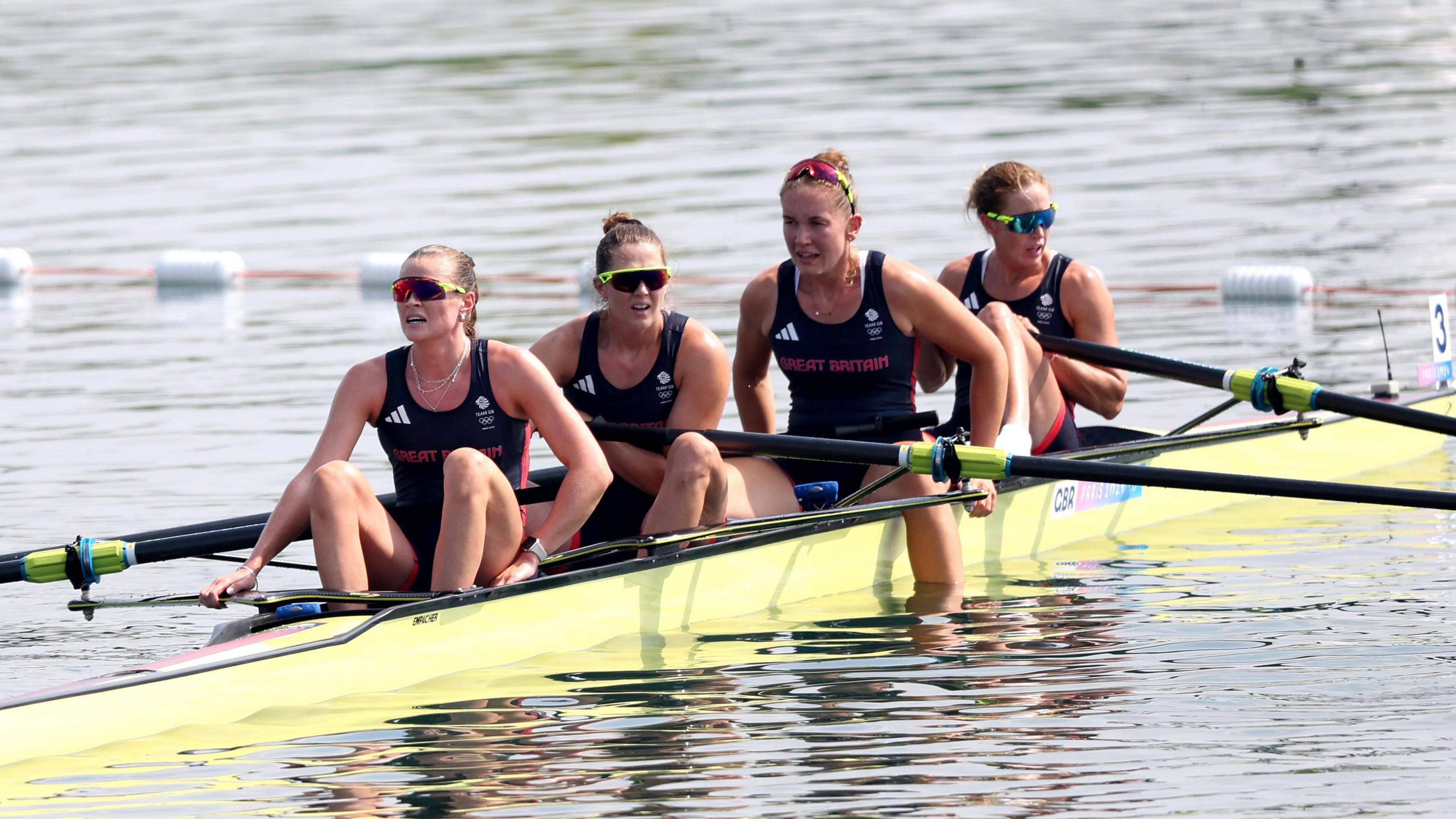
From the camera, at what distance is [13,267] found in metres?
18.9

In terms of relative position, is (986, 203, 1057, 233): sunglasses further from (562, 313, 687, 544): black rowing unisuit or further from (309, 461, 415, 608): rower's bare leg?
(309, 461, 415, 608): rower's bare leg

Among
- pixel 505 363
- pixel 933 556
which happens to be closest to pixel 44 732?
pixel 505 363

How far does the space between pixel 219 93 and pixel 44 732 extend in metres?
24.5

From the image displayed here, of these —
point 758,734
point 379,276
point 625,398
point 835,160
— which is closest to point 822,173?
point 835,160

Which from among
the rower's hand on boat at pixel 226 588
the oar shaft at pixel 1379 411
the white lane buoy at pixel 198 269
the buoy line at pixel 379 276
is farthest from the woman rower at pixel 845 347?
the white lane buoy at pixel 198 269

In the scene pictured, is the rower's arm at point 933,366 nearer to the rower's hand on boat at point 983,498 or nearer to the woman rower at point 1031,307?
the woman rower at point 1031,307

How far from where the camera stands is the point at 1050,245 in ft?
54.3

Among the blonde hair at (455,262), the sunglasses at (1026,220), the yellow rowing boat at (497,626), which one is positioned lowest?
the yellow rowing boat at (497,626)

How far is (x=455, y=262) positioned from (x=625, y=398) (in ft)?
3.45

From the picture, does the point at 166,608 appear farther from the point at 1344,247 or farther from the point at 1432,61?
the point at 1432,61

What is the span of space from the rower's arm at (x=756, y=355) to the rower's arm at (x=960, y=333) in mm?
477

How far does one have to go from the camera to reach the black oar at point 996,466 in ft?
21.6

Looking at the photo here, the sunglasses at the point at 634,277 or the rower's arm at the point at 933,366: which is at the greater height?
the sunglasses at the point at 634,277

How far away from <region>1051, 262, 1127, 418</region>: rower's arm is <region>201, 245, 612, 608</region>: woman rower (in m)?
2.98
